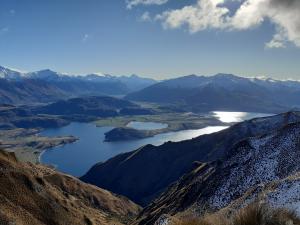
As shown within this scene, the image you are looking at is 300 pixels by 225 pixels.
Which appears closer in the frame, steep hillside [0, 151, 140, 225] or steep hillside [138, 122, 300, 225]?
steep hillside [138, 122, 300, 225]

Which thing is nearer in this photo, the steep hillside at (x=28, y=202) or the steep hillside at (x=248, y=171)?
the steep hillside at (x=248, y=171)

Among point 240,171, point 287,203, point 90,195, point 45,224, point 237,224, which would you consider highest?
point 237,224

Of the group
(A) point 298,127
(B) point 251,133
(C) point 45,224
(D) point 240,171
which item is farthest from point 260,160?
(B) point 251,133

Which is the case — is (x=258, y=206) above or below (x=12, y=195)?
above

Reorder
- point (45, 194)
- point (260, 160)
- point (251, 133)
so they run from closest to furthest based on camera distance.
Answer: point (260, 160)
point (45, 194)
point (251, 133)

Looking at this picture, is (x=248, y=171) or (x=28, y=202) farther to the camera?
(x=28, y=202)

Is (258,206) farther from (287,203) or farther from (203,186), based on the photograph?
(203,186)

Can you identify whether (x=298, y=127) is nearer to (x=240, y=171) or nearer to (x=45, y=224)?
(x=240, y=171)

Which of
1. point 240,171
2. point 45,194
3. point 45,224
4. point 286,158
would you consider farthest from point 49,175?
point 286,158

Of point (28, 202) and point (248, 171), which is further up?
point (248, 171)

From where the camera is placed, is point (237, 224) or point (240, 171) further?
point (240, 171)

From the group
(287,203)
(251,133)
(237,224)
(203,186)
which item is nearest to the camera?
(237,224)
